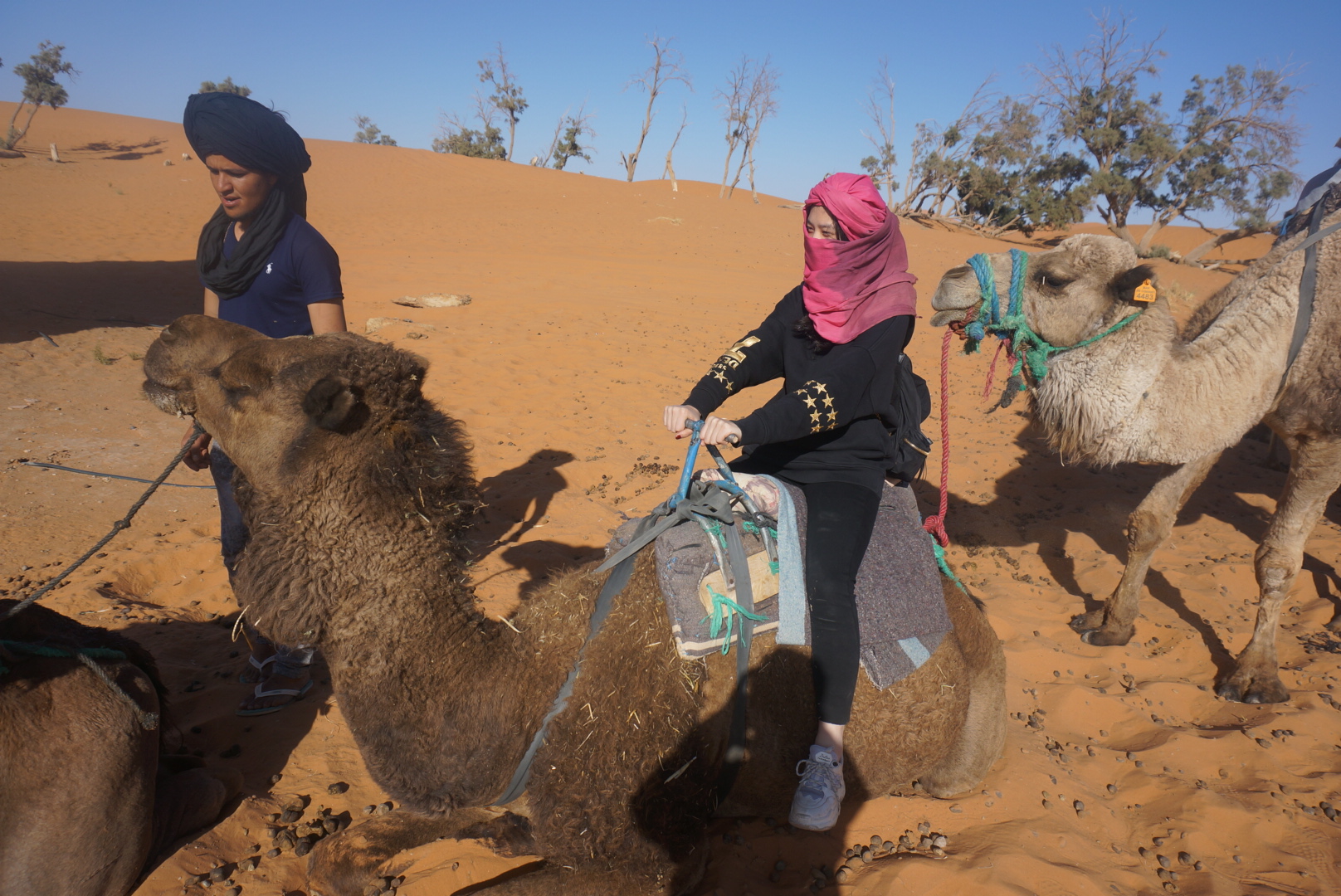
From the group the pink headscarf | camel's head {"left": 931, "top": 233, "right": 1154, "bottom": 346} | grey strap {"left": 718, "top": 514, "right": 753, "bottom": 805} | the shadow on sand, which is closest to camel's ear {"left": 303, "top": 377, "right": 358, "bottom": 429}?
grey strap {"left": 718, "top": 514, "right": 753, "bottom": 805}

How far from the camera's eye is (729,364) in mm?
3014

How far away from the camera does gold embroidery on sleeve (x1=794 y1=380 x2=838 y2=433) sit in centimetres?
247

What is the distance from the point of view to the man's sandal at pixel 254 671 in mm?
3557

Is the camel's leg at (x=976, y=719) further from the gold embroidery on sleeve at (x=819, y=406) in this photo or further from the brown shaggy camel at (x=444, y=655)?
the gold embroidery on sleeve at (x=819, y=406)

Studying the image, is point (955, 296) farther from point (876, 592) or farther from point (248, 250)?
point (248, 250)

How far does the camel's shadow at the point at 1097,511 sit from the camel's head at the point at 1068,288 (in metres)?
1.60

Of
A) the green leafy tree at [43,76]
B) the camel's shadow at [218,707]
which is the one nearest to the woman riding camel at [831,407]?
the camel's shadow at [218,707]

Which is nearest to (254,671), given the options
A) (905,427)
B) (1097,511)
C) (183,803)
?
(183,803)

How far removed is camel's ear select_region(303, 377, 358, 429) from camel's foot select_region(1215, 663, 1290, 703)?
16.3ft

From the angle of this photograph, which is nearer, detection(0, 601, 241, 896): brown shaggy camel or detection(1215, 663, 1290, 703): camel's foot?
detection(0, 601, 241, 896): brown shaggy camel

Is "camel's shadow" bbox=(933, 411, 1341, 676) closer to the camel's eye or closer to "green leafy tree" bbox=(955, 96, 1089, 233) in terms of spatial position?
the camel's eye

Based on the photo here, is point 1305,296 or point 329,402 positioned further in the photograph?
point 1305,296

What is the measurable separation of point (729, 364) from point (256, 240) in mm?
2150

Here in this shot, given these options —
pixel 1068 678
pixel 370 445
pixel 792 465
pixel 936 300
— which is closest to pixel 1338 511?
pixel 1068 678
